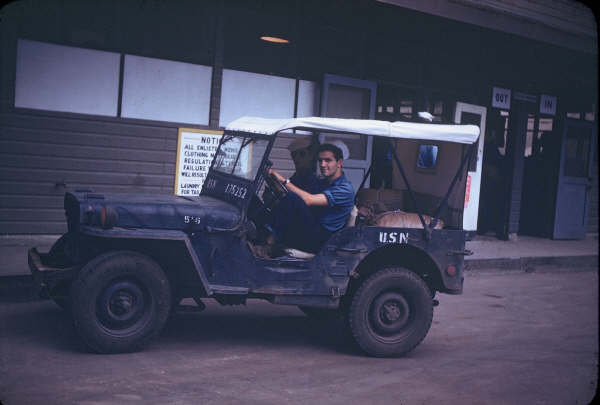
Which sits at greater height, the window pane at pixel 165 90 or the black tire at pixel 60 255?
the window pane at pixel 165 90

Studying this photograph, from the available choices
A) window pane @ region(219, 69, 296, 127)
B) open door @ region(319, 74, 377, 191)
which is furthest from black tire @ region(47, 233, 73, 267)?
open door @ region(319, 74, 377, 191)

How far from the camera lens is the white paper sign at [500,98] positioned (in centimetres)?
1310

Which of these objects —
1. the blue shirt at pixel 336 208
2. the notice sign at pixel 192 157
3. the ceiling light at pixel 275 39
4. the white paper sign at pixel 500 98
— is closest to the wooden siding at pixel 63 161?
the notice sign at pixel 192 157

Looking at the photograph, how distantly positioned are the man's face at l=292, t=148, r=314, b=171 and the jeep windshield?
61 centimetres

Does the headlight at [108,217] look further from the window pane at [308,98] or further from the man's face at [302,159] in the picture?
the window pane at [308,98]

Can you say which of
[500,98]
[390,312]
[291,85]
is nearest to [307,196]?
[390,312]

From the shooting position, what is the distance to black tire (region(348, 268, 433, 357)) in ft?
18.5

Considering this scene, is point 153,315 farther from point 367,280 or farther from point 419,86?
point 419,86

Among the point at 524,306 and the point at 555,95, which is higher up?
the point at 555,95

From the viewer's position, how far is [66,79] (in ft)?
28.2

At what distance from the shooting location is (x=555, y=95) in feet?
47.0

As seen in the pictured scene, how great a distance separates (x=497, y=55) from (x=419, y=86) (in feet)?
6.73

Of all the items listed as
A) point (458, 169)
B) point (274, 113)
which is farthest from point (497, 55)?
point (458, 169)

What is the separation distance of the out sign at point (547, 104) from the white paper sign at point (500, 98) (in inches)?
41.1
